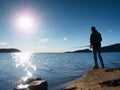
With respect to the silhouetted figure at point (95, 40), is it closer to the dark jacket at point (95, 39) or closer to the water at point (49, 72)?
the dark jacket at point (95, 39)

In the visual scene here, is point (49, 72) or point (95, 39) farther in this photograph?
point (49, 72)

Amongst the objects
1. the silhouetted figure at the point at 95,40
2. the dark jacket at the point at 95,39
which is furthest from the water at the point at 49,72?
the dark jacket at the point at 95,39

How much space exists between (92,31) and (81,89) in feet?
27.0

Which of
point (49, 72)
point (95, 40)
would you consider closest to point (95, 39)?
point (95, 40)

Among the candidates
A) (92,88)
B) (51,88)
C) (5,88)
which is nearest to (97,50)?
(51,88)

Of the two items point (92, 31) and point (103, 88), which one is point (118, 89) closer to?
point (103, 88)

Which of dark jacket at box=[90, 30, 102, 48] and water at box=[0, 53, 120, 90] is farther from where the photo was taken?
water at box=[0, 53, 120, 90]

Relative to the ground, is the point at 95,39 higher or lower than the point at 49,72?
higher

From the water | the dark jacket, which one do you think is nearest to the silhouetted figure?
the dark jacket

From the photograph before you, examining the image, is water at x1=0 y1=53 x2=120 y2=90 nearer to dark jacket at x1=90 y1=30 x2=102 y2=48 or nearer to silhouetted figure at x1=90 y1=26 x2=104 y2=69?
silhouetted figure at x1=90 y1=26 x2=104 y2=69

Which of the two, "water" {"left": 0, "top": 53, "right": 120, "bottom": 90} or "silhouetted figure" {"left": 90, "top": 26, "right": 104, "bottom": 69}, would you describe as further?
"water" {"left": 0, "top": 53, "right": 120, "bottom": 90}

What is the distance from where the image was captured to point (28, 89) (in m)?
13.9

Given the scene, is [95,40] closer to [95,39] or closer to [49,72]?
[95,39]

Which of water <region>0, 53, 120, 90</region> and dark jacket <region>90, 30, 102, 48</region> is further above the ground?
dark jacket <region>90, 30, 102, 48</region>
